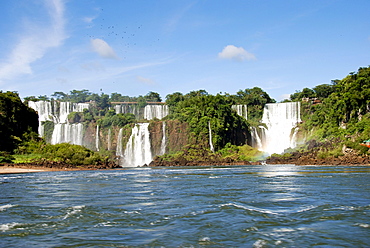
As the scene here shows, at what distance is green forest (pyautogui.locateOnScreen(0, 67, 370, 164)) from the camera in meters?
61.6

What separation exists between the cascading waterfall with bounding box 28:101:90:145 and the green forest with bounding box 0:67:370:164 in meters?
3.88

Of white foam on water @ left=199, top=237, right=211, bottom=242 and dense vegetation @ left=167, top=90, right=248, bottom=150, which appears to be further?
dense vegetation @ left=167, top=90, right=248, bottom=150

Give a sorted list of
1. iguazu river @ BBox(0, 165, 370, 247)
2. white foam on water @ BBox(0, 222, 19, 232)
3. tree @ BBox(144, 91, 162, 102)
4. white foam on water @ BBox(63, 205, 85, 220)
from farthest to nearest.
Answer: tree @ BBox(144, 91, 162, 102)
white foam on water @ BBox(63, 205, 85, 220)
white foam on water @ BBox(0, 222, 19, 232)
iguazu river @ BBox(0, 165, 370, 247)

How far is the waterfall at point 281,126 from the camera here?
95.2m

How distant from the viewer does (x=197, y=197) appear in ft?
61.3

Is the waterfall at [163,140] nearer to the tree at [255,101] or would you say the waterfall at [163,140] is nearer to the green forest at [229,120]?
the green forest at [229,120]

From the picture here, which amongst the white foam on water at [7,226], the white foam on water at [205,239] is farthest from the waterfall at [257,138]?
the white foam on water at [205,239]

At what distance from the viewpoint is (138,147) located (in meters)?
89.4

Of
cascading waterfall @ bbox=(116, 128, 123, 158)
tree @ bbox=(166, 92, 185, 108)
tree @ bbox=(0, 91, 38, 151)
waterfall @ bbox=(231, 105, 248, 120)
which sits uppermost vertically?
tree @ bbox=(166, 92, 185, 108)

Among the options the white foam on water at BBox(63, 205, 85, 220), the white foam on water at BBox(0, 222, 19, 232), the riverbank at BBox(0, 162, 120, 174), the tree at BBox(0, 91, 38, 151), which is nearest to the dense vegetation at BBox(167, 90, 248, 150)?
the riverbank at BBox(0, 162, 120, 174)

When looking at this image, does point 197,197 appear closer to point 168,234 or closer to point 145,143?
point 168,234

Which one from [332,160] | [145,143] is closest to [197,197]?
[332,160]

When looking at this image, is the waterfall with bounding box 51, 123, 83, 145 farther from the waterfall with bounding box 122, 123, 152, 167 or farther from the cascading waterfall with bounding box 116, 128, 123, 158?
the waterfall with bounding box 122, 123, 152, 167

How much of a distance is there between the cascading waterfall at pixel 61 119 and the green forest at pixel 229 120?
3879 mm
